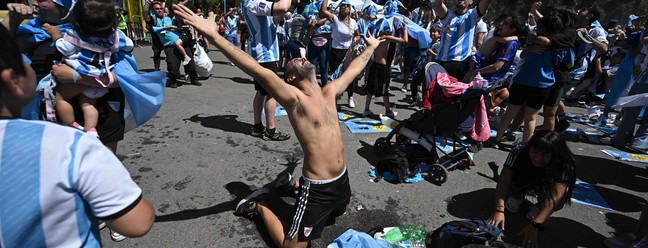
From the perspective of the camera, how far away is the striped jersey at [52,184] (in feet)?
2.74

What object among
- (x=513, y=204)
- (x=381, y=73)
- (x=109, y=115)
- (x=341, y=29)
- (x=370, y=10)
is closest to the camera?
(x=109, y=115)

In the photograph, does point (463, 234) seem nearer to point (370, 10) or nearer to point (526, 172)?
point (526, 172)

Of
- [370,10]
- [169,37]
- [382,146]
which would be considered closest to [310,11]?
[370,10]

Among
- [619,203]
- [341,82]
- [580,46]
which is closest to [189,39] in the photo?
[341,82]

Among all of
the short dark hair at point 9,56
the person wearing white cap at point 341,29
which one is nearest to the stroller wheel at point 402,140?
the person wearing white cap at point 341,29

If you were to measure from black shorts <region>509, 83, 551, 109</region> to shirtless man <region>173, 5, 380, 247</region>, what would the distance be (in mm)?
3043

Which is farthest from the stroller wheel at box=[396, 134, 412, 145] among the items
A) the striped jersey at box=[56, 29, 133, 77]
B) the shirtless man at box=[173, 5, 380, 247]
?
the striped jersey at box=[56, 29, 133, 77]

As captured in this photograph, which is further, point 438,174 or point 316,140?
point 438,174

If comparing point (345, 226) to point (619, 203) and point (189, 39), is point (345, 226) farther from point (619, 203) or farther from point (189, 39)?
point (189, 39)

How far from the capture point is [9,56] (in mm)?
834

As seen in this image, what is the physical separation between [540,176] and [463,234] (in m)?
1.07

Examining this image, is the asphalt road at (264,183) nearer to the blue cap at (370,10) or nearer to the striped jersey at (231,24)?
the blue cap at (370,10)

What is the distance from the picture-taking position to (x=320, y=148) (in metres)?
2.44

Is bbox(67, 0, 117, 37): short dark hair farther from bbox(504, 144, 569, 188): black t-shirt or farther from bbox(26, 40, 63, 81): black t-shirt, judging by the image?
bbox(504, 144, 569, 188): black t-shirt
